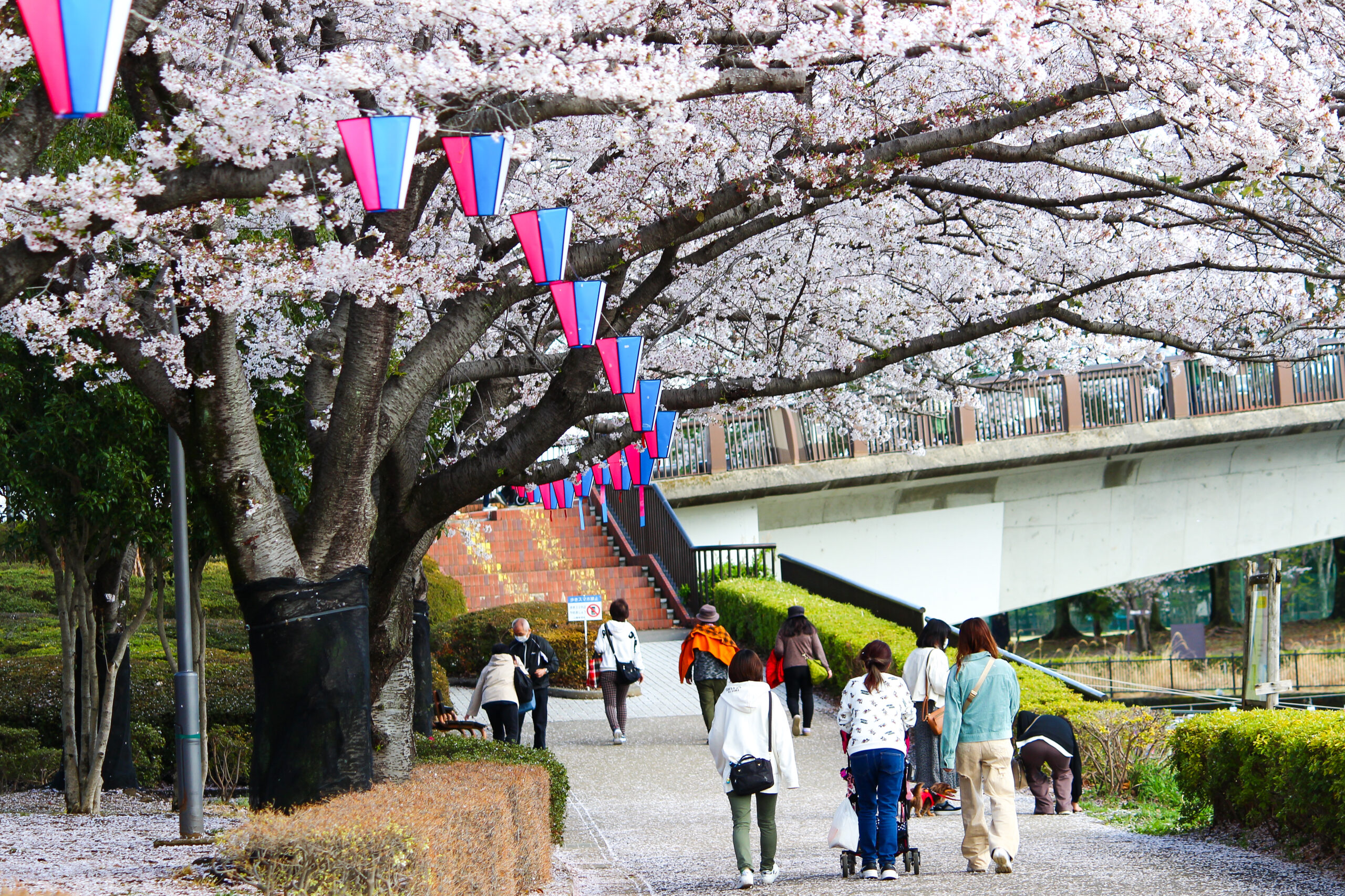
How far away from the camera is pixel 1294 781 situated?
23.1 feet

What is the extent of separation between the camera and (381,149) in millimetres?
4820

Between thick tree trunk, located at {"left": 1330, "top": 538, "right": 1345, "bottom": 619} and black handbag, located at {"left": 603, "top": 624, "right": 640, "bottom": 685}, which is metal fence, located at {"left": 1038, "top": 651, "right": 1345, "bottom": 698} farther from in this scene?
black handbag, located at {"left": 603, "top": 624, "right": 640, "bottom": 685}

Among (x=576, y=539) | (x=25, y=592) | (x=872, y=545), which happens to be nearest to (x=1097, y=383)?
(x=872, y=545)

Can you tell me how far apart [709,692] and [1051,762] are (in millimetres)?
3799

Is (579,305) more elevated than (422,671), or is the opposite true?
(579,305)

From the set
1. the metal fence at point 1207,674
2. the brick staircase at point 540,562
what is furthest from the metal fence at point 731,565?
the metal fence at point 1207,674

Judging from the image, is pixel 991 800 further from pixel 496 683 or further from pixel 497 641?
pixel 497 641

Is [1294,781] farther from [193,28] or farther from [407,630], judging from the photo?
[193,28]

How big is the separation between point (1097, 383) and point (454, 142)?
21.0 m

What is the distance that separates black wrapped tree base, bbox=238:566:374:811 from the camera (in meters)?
5.75

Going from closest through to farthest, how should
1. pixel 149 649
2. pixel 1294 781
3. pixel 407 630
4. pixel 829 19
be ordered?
pixel 829 19 → pixel 1294 781 → pixel 407 630 → pixel 149 649

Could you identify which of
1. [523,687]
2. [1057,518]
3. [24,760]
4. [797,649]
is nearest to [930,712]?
[797,649]

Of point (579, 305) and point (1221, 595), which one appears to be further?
point (1221, 595)

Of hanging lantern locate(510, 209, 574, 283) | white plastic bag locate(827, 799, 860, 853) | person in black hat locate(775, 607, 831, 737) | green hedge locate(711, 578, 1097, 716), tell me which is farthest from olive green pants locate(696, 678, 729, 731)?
hanging lantern locate(510, 209, 574, 283)
